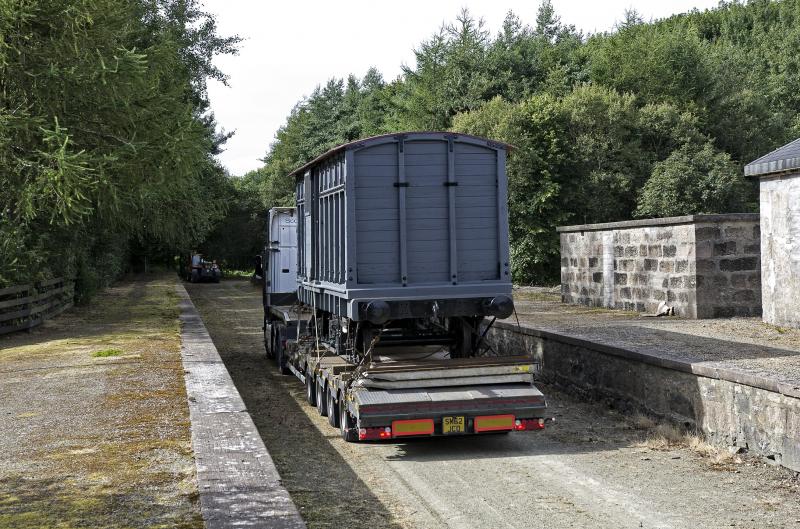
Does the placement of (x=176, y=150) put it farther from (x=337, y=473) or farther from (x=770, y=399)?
(x=770, y=399)

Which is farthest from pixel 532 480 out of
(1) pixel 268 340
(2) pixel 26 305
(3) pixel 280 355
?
(2) pixel 26 305

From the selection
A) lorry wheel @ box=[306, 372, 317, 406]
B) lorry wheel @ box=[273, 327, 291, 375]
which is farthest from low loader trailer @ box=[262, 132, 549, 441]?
lorry wheel @ box=[273, 327, 291, 375]

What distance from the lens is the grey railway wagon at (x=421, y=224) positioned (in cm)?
975

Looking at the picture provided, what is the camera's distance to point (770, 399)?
8.33 meters

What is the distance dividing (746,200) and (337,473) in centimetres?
4125

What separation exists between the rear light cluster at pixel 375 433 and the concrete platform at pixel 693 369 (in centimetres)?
330

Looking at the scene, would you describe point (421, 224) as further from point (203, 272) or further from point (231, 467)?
point (203, 272)

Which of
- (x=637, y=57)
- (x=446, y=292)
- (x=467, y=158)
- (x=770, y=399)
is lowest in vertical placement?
(x=770, y=399)

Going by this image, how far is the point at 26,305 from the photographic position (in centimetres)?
2111

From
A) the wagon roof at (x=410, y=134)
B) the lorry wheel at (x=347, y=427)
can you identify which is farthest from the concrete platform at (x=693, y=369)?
the lorry wheel at (x=347, y=427)

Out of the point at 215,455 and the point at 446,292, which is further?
the point at 446,292

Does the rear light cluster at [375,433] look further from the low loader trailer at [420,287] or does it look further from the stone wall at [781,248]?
the stone wall at [781,248]

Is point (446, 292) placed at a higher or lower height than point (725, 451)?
higher

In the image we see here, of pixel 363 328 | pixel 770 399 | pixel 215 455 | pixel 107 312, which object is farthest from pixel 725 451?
pixel 107 312
